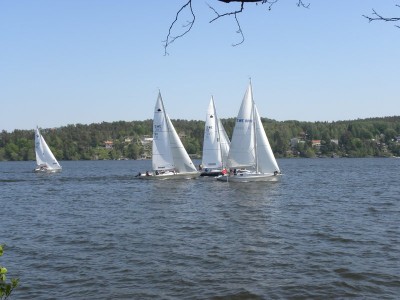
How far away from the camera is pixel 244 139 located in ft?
169

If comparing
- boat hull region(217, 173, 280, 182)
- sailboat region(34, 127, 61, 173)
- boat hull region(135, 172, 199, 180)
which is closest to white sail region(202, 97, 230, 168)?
boat hull region(135, 172, 199, 180)

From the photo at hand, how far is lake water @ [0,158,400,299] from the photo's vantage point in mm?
14352

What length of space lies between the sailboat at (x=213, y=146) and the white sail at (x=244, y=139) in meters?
6.60

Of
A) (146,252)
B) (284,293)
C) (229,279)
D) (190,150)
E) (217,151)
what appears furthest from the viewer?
(190,150)

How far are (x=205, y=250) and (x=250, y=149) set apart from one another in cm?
3278

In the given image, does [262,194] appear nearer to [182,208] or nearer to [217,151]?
[182,208]

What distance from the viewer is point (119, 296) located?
45.0 feet

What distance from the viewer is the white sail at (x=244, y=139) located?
169 ft

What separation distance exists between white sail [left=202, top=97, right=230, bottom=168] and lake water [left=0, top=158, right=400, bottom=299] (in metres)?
22.7

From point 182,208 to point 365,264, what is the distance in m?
17.8

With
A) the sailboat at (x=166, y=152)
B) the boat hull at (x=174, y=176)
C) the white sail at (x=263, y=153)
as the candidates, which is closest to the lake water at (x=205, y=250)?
the white sail at (x=263, y=153)

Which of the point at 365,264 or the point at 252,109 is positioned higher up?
the point at 252,109

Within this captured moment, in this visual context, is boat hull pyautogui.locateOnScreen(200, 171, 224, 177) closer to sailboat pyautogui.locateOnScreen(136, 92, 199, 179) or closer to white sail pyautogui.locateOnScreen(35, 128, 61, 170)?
sailboat pyautogui.locateOnScreen(136, 92, 199, 179)

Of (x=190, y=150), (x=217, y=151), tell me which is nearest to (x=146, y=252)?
(x=217, y=151)
